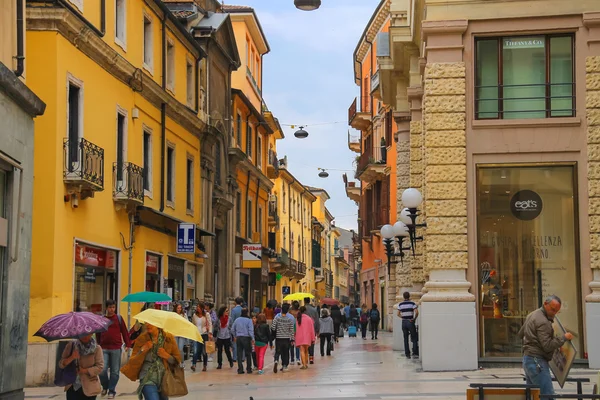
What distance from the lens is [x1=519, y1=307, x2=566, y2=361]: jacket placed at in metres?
12.3

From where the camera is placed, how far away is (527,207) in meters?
20.9

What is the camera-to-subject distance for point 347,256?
143375 millimetres

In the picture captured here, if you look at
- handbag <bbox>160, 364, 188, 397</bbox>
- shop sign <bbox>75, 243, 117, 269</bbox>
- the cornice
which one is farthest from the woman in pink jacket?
handbag <bbox>160, 364, 188, 397</bbox>

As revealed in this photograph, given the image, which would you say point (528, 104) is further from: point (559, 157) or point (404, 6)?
point (404, 6)

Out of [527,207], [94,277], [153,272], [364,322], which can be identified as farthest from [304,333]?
[364,322]

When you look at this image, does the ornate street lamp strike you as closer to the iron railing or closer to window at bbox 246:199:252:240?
the iron railing

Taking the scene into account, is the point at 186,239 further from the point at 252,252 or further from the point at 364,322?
the point at 364,322

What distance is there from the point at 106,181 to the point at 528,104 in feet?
33.2

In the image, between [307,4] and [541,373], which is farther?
[307,4]

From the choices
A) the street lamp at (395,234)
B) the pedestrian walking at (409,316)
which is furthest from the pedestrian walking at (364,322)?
the pedestrian walking at (409,316)

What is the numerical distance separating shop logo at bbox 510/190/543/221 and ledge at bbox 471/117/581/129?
146 cm

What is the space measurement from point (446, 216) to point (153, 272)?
10.8 m

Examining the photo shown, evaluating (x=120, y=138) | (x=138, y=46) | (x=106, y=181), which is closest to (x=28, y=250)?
(x=106, y=181)

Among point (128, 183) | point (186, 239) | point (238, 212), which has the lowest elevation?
point (186, 239)
